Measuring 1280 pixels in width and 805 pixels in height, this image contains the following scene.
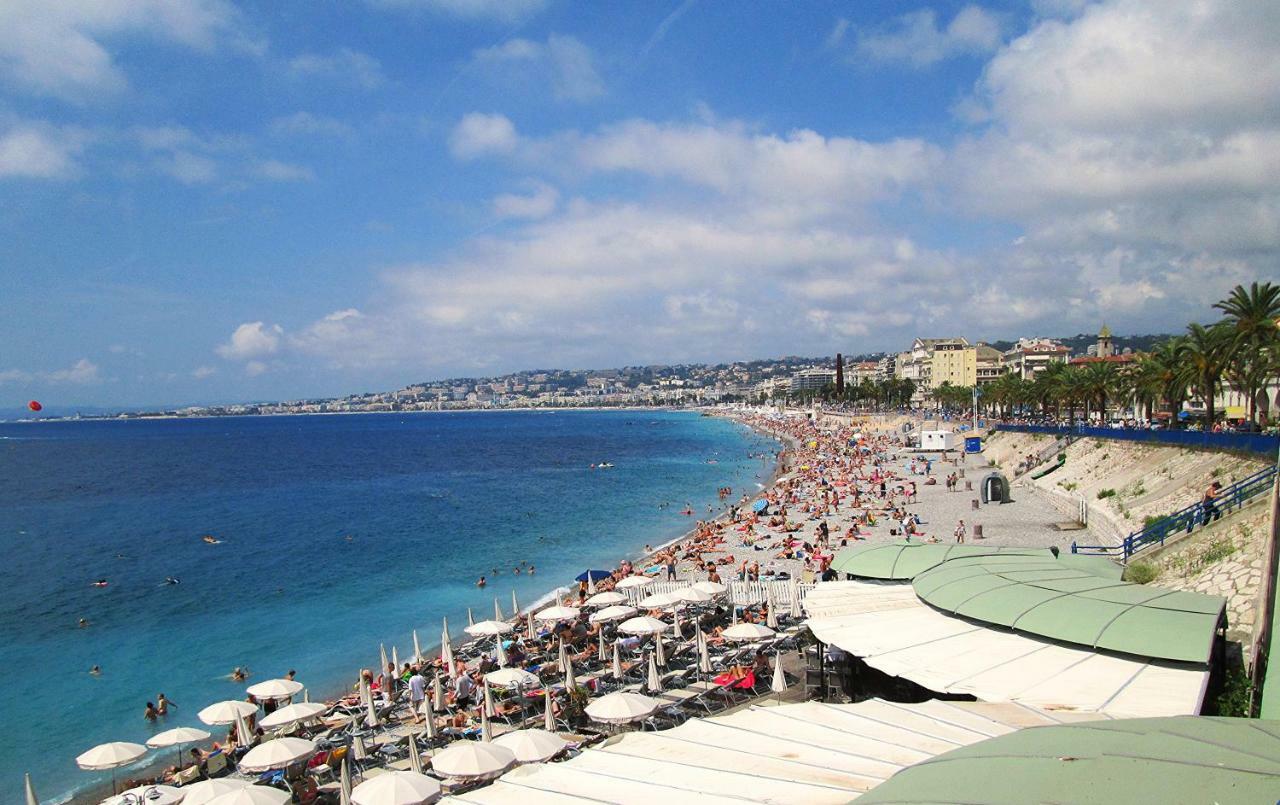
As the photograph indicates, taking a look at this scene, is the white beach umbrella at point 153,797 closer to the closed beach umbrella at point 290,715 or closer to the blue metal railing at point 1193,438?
the closed beach umbrella at point 290,715

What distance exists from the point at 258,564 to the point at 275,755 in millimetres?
27840

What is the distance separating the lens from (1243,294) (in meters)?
28.4

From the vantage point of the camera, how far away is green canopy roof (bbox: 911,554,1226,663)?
28.3 feet

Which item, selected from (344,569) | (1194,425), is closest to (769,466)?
(1194,425)

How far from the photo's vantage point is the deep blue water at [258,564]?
2075cm

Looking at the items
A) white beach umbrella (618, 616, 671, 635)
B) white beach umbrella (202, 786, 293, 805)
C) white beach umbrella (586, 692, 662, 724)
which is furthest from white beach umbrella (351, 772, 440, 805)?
white beach umbrella (618, 616, 671, 635)

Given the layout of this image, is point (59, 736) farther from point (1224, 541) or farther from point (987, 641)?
point (1224, 541)

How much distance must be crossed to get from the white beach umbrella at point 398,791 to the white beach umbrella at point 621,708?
2.75m

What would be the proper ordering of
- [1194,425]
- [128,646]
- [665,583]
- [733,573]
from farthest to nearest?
1. [1194,425]
2. [733,573]
3. [128,646]
4. [665,583]

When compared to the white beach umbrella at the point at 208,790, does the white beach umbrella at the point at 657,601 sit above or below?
above

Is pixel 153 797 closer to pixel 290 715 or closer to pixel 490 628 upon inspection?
pixel 290 715

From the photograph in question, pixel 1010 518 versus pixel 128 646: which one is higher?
pixel 1010 518

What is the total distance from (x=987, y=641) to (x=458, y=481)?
65520 millimetres

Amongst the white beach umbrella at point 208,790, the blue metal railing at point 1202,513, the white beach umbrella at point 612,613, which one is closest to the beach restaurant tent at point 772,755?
the white beach umbrella at point 208,790
